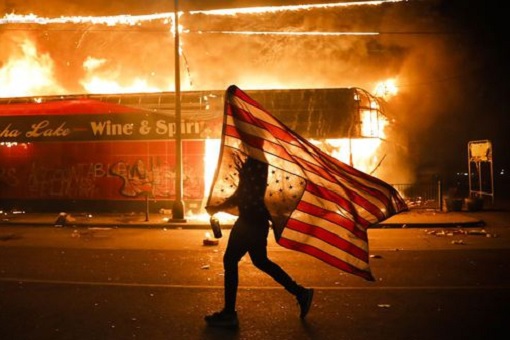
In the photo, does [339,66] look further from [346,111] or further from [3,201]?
[3,201]

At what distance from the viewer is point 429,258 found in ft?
29.7

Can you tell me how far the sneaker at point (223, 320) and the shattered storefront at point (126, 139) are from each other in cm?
1262

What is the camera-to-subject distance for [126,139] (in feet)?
61.3

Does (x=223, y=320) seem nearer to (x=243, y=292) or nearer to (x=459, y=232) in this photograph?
(x=243, y=292)

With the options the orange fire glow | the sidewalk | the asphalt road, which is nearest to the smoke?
the orange fire glow

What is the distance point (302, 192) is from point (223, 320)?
4.99 feet

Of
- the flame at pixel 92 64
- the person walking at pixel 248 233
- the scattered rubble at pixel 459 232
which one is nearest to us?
the person walking at pixel 248 233

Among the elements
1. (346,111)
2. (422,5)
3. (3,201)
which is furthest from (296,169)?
(422,5)

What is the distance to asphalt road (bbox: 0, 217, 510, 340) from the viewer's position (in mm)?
5055

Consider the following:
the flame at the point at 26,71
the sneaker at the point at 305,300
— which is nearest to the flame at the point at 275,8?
the flame at the point at 26,71

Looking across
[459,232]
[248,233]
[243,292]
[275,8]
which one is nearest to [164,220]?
[459,232]

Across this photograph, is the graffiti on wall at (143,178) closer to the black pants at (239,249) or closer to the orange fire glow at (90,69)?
the orange fire glow at (90,69)

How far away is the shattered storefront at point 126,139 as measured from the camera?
1803 centimetres

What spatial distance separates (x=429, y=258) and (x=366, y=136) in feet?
31.3
